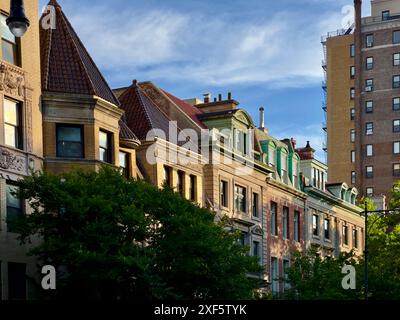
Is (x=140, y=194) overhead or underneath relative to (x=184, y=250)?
overhead

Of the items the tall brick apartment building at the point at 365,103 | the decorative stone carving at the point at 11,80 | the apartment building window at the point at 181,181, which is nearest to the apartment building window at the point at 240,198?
the apartment building window at the point at 181,181

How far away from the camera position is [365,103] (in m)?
118

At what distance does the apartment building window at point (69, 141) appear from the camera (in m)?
35.9

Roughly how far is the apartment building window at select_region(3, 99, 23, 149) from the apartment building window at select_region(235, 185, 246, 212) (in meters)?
20.9

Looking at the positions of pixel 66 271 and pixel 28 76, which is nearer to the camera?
pixel 66 271

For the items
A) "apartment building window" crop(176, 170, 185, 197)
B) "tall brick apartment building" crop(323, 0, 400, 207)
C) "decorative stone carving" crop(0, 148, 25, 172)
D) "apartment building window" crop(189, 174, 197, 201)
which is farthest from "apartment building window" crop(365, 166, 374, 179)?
"decorative stone carving" crop(0, 148, 25, 172)

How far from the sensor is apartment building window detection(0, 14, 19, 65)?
3303 cm

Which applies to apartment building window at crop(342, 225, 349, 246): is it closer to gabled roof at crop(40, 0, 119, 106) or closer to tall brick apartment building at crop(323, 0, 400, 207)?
gabled roof at crop(40, 0, 119, 106)

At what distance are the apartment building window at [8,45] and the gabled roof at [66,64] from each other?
2249 mm

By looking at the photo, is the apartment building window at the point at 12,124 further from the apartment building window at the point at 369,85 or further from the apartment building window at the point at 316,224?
the apartment building window at the point at 369,85
